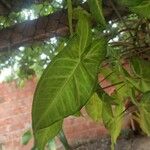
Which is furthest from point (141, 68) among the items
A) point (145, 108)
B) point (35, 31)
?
point (35, 31)

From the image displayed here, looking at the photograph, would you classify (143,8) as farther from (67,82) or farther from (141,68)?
(141,68)

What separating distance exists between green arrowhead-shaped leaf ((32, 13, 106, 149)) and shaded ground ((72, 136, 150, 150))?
2.08 m

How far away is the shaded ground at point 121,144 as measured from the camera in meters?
2.75

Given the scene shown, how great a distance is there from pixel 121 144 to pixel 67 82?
7.47ft

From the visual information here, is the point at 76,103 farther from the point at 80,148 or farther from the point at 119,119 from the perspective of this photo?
the point at 80,148

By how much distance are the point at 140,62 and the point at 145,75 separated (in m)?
0.04

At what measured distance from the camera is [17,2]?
119 centimetres

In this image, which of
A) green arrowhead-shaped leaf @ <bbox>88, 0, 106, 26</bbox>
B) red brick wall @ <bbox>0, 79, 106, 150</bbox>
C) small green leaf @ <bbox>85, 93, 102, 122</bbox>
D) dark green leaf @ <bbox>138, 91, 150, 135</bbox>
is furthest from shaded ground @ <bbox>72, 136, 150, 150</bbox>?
green arrowhead-shaped leaf @ <bbox>88, 0, 106, 26</bbox>

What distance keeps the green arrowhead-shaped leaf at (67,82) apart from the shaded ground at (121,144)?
6.84 ft

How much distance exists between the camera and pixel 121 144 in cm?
285

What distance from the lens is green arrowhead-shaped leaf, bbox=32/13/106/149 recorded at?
60 cm

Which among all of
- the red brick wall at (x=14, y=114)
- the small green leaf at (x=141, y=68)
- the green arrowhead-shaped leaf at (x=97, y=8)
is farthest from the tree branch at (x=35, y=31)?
the red brick wall at (x=14, y=114)

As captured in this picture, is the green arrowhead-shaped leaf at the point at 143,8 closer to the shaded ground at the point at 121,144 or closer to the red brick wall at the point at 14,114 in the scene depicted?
the shaded ground at the point at 121,144

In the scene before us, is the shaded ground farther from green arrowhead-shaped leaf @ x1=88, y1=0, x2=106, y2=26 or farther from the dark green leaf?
green arrowhead-shaped leaf @ x1=88, y1=0, x2=106, y2=26
